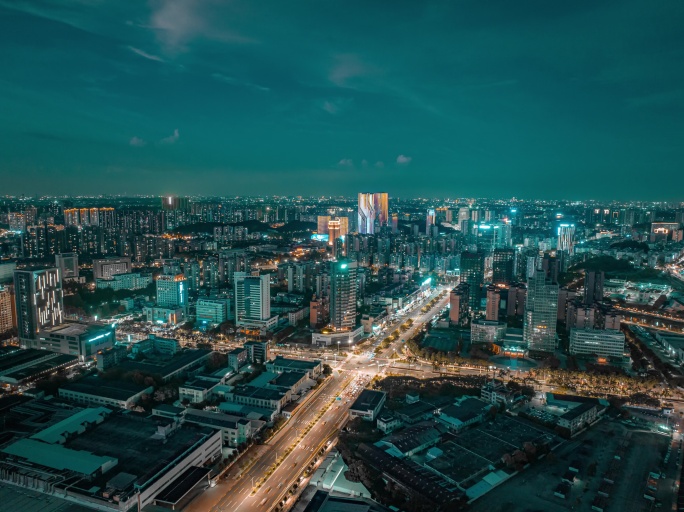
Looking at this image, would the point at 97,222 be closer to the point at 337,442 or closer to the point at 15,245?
the point at 15,245

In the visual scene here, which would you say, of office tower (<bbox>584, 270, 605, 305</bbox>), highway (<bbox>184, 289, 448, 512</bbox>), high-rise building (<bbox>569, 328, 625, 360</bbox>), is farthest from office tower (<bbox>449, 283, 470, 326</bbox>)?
highway (<bbox>184, 289, 448, 512</bbox>)

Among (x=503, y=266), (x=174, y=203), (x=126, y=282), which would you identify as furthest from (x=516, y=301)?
(x=174, y=203)

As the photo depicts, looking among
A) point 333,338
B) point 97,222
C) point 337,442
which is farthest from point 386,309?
point 97,222

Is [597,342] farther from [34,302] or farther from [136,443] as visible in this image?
[34,302]

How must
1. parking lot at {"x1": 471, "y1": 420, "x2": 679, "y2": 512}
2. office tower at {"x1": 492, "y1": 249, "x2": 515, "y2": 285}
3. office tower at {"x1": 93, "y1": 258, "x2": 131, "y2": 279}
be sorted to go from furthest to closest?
1. office tower at {"x1": 93, "y1": 258, "x2": 131, "y2": 279}
2. office tower at {"x1": 492, "y1": 249, "x2": 515, "y2": 285}
3. parking lot at {"x1": 471, "y1": 420, "x2": 679, "y2": 512}

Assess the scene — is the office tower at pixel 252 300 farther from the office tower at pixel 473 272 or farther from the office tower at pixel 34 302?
the office tower at pixel 473 272

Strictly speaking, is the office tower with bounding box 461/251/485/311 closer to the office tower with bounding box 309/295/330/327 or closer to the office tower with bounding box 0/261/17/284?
the office tower with bounding box 309/295/330/327

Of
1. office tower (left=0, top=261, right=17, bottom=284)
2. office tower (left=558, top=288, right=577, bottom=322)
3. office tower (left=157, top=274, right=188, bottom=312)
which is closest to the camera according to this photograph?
office tower (left=558, top=288, right=577, bottom=322)
